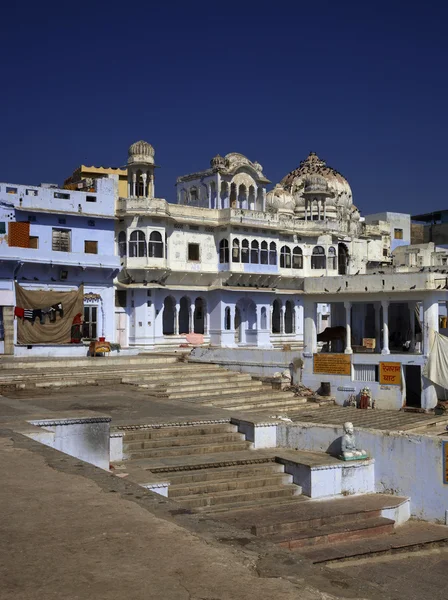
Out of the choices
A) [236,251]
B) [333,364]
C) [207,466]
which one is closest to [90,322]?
[236,251]

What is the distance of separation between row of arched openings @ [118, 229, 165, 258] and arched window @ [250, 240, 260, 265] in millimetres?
4983

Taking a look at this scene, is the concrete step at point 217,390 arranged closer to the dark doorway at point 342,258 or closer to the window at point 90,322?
the window at point 90,322

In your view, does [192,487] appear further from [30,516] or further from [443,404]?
[443,404]

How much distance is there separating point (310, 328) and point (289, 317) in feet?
40.3

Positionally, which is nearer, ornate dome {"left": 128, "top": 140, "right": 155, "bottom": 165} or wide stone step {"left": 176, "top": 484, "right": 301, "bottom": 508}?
wide stone step {"left": 176, "top": 484, "right": 301, "bottom": 508}

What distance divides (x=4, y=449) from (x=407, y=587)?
536 cm

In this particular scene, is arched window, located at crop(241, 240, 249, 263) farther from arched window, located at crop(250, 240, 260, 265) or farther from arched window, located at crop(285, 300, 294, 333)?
arched window, located at crop(285, 300, 294, 333)

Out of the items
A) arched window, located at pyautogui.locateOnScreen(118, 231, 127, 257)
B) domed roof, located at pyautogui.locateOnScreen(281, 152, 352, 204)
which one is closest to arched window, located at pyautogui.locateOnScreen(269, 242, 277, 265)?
arched window, located at pyautogui.locateOnScreen(118, 231, 127, 257)

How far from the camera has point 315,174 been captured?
146ft

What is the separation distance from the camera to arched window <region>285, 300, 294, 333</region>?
3612 centimetres

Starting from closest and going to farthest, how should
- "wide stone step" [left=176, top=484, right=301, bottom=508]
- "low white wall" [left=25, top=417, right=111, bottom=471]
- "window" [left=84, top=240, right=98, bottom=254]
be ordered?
"wide stone step" [left=176, top=484, right=301, bottom=508] → "low white wall" [left=25, top=417, right=111, bottom=471] → "window" [left=84, top=240, right=98, bottom=254]

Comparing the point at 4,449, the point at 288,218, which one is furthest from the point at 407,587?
the point at 288,218

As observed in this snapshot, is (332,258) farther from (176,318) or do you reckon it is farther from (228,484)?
(228,484)

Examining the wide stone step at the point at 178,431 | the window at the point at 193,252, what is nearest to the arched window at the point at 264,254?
the window at the point at 193,252
